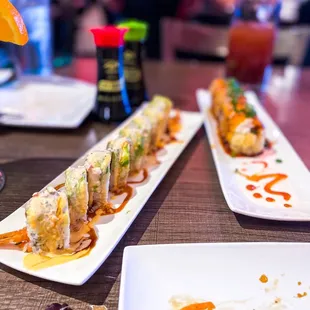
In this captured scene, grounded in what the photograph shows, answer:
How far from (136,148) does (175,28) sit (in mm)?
1523

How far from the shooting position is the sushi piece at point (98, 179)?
0.90 metres

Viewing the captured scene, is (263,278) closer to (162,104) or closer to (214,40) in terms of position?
(162,104)

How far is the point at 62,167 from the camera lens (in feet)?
3.77

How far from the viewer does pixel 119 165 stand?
995mm

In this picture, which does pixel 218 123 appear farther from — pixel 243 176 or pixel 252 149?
pixel 243 176

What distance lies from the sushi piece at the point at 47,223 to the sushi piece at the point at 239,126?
26.5 inches

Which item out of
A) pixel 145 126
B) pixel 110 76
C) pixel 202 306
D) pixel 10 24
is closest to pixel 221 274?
pixel 202 306

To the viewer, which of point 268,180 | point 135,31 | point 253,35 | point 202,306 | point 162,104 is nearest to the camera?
point 202,306

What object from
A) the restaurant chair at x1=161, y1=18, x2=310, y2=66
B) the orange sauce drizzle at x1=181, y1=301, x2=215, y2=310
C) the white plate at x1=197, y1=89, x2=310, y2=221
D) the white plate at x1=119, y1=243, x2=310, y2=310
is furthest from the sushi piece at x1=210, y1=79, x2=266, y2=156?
the restaurant chair at x1=161, y1=18, x2=310, y2=66

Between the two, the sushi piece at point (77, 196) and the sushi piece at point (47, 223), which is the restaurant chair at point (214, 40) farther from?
the sushi piece at point (47, 223)

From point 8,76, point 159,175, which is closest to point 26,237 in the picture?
point 159,175

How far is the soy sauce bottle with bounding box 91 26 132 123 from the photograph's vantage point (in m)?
1.33

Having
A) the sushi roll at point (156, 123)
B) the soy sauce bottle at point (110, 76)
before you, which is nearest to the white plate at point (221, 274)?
the sushi roll at point (156, 123)

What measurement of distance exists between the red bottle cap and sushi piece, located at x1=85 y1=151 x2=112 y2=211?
1.82 feet
